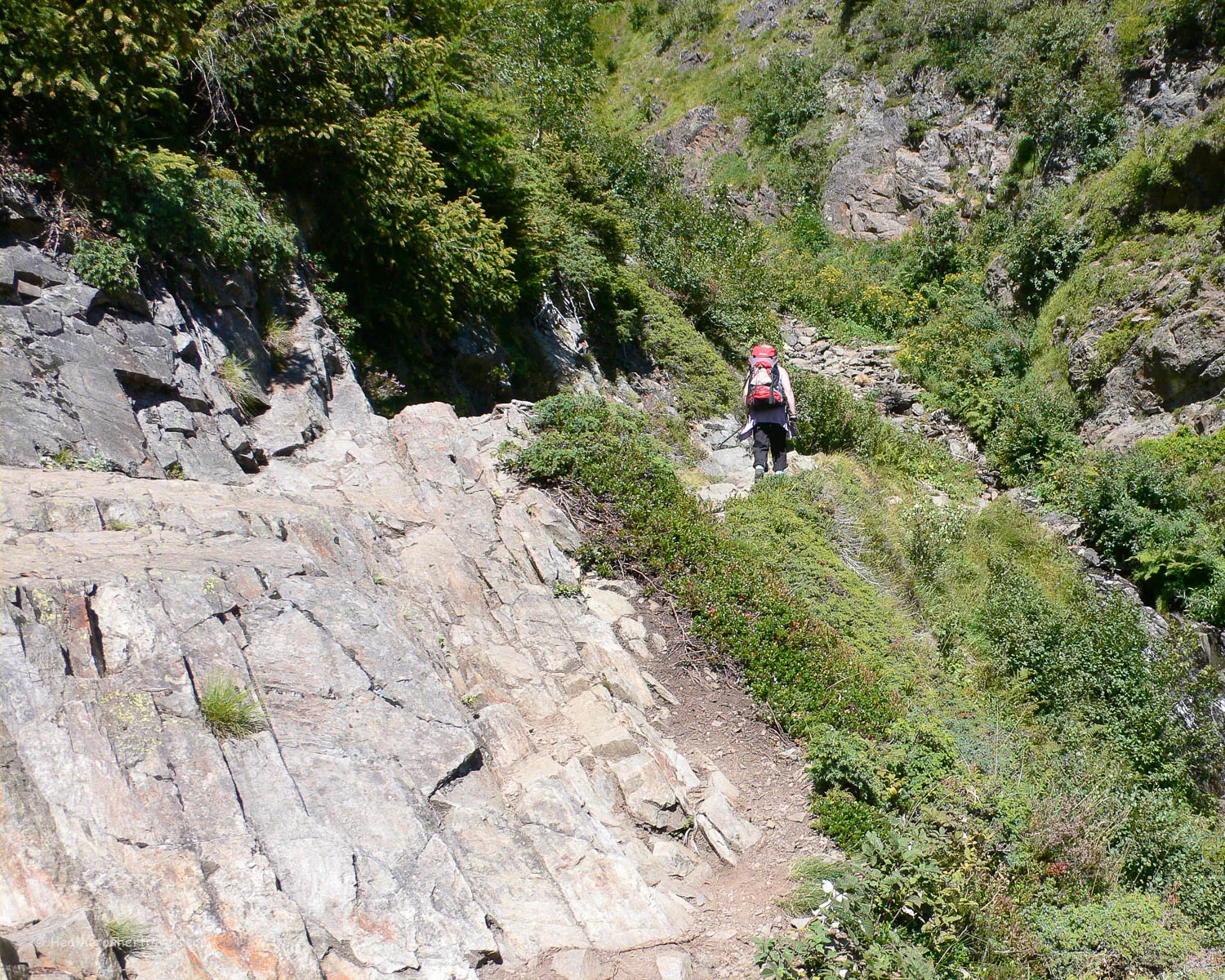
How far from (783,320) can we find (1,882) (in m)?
18.7

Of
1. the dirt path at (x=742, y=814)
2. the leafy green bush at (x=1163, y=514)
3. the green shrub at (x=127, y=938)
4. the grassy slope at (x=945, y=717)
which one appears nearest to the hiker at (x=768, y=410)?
the grassy slope at (x=945, y=717)

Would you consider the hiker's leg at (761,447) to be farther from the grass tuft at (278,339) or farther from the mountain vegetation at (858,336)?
the grass tuft at (278,339)

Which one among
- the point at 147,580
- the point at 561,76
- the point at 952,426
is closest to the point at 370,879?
the point at 147,580

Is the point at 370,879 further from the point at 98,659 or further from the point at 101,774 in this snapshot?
the point at 98,659

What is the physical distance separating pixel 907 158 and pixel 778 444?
602 inches

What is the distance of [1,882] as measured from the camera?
10.1 ft

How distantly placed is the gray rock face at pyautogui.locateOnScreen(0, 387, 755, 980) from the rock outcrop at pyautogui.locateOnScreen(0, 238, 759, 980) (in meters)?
0.01

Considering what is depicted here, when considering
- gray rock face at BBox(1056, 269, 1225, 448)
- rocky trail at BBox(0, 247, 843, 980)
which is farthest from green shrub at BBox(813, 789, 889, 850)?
gray rock face at BBox(1056, 269, 1225, 448)

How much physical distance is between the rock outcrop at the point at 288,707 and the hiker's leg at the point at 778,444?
375cm

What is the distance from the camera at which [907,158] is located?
70.8 feet

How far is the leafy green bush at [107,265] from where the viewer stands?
22.9 ft

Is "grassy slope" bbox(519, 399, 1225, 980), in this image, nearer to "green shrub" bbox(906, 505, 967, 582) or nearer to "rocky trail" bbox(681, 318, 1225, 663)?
"green shrub" bbox(906, 505, 967, 582)

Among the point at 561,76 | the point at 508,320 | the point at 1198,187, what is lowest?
the point at 508,320

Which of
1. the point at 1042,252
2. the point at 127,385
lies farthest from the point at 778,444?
the point at 1042,252
